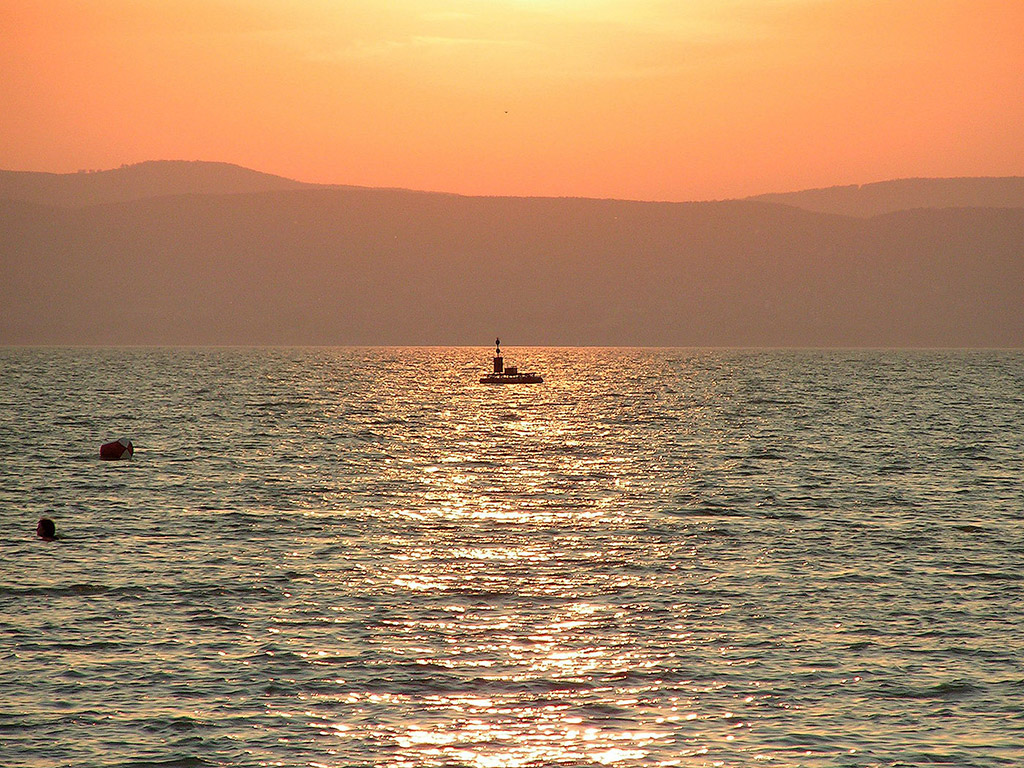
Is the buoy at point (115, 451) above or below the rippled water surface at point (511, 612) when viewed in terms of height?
above

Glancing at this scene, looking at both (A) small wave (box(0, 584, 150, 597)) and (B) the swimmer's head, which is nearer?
(A) small wave (box(0, 584, 150, 597))

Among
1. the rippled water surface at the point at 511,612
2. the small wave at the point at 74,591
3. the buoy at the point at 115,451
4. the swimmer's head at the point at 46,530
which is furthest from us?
the buoy at the point at 115,451

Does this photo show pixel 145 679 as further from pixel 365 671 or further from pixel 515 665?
pixel 515 665

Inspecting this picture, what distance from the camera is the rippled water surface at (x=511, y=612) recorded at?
20250mm

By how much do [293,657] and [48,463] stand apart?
144 feet

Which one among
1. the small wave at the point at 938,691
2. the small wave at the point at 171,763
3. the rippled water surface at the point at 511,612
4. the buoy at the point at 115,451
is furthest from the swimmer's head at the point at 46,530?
the small wave at the point at 938,691

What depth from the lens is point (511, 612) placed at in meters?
28.5

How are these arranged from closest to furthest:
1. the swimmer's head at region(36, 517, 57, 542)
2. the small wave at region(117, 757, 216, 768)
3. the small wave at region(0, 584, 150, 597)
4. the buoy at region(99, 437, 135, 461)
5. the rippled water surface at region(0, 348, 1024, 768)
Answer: the small wave at region(117, 757, 216, 768)
the rippled water surface at region(0, 348, 1024, 768)
the small wave at region(0, 584, 150, 597)
the swimmer's head at region(36, 517, 57, 542)
the buoy at region(99, 437, 135, 461)

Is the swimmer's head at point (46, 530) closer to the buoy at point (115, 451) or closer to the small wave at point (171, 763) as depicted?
the small wave at point (171, 763)

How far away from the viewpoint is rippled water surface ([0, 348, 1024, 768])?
66.4 ft

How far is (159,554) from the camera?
3603 centimetres

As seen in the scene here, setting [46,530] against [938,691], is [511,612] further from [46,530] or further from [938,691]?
[46,530]

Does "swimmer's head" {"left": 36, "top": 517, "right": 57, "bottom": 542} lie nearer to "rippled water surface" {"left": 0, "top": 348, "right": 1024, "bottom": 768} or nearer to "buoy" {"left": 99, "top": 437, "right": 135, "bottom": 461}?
"rippled water surface" {"left": 0, "top": 348, "right": 1024, "bottom": 768}

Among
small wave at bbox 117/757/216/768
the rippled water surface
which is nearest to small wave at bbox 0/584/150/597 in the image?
the rippled water surface
